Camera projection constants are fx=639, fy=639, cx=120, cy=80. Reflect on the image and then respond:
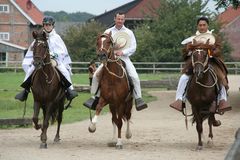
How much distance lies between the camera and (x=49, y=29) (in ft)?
50.4

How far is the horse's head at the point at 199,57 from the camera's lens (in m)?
13.9

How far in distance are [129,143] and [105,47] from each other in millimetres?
2633

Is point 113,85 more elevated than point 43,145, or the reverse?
A: point 113,85

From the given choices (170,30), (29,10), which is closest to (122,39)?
(170,30)

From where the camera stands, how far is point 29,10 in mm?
91625

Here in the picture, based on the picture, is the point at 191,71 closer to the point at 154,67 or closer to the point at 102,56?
the point at 102,56

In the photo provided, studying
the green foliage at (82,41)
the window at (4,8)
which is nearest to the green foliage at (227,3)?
the green foliage at (82,41)

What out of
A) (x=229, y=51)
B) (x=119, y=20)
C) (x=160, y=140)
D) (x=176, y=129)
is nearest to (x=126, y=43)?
(x=119, y=20)

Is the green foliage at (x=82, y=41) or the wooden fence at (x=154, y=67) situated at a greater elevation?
the green foliage at (x=82, y=41)

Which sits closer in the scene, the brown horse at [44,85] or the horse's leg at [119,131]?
the brown horse at [44,85]

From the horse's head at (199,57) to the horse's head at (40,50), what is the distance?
329 centimetres

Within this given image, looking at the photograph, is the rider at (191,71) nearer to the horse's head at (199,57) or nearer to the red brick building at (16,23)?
the horse's head at (199,57)

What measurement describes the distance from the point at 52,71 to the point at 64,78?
1.58ft

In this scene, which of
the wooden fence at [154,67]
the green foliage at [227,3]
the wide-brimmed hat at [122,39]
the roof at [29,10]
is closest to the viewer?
the wide-brimmed hat at [122,39]
